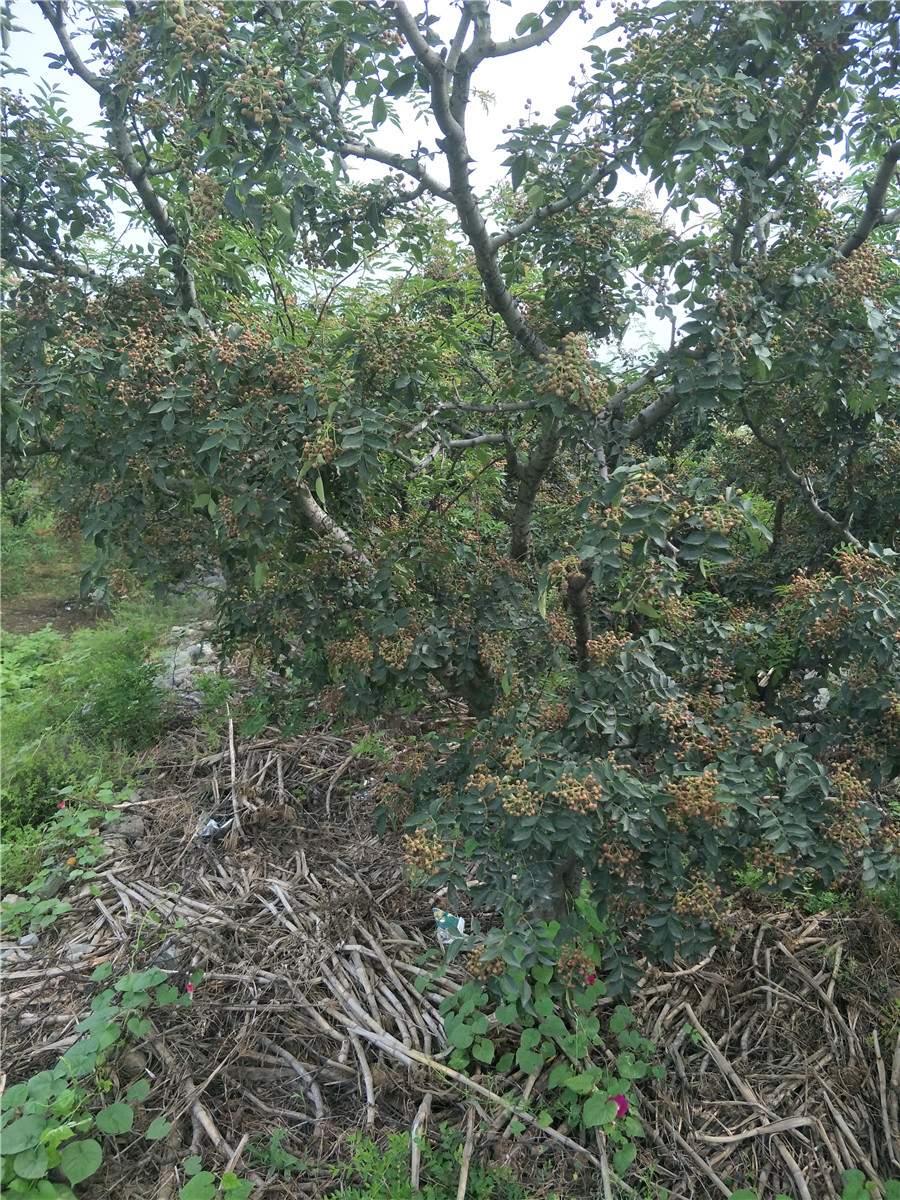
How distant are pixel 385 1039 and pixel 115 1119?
757mm

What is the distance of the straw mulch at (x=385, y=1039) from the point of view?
7.13ft

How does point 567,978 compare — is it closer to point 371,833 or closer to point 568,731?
point 568,731

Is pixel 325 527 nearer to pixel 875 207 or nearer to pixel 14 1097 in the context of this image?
pixel 875 207

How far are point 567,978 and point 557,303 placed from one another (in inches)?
72.9

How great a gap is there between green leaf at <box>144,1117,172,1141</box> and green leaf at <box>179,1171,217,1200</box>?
0.49 feet

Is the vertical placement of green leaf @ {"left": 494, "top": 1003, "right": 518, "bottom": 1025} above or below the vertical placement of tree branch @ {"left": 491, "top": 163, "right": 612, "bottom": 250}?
below

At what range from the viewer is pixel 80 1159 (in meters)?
2.04

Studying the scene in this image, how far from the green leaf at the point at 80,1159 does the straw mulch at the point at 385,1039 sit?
0.13 metres

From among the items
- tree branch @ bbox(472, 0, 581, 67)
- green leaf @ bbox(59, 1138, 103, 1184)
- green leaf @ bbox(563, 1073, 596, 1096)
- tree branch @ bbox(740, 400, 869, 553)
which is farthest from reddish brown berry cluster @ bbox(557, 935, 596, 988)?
tree branch @ bbox(472, 0, 581, 67)

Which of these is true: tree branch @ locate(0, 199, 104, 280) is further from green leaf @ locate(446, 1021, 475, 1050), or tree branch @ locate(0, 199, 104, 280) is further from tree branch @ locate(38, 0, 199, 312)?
green leaf @ locate(446, 1021, 475, 1050)

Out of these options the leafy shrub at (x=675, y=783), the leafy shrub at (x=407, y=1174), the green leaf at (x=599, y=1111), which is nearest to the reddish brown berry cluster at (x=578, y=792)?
the leafy shrub at (x=675, y=783)

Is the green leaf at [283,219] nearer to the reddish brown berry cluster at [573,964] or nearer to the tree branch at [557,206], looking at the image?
the tree branch at [557,206]

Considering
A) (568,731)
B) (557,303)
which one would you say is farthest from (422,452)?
(568,731)

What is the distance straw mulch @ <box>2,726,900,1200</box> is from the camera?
2.17m
